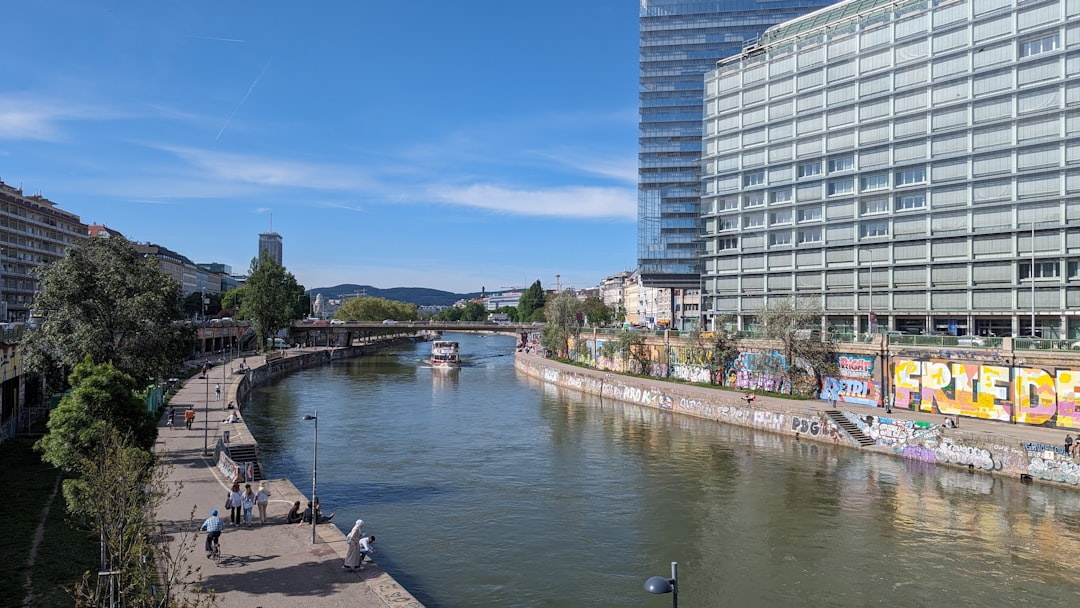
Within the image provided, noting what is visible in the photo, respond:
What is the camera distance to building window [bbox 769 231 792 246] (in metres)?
96.2

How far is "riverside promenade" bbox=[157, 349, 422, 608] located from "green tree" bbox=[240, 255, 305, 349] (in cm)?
10605

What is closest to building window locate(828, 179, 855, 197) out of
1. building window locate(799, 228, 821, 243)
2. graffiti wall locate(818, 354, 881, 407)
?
building window locate(799, 228, 821, 243)

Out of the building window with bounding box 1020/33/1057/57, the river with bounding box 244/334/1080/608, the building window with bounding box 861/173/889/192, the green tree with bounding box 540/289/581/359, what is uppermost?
the building window with bounding box 1020/33/1057/57

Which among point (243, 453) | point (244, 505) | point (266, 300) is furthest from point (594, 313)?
point (244, 505)

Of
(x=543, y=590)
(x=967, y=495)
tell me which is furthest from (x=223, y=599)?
(x=967, y=495)

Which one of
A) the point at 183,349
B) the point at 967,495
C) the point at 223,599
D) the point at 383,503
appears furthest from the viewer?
the point at 183,349

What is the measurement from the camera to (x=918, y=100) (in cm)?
8081

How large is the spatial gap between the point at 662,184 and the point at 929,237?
59.3 meters

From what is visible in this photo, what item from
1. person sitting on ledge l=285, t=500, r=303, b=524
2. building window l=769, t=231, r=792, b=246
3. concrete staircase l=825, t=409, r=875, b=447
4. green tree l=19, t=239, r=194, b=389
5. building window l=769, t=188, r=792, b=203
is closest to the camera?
person sitting on ledge l=285, t=500, r=303, b=524

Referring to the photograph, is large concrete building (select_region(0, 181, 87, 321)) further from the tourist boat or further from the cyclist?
the cyclist

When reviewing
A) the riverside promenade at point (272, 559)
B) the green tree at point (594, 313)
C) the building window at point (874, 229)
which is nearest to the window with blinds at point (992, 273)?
the building window at point (874, 229)

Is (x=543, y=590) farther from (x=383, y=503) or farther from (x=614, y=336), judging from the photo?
(x=614, y=336)

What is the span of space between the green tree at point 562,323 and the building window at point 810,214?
41.7 metres

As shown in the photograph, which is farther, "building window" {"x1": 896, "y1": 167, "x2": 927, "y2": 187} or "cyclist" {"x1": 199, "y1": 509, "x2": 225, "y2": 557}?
"building window" {"x1": 896, "y1": 167, "x2": 927, "y2": 187}
